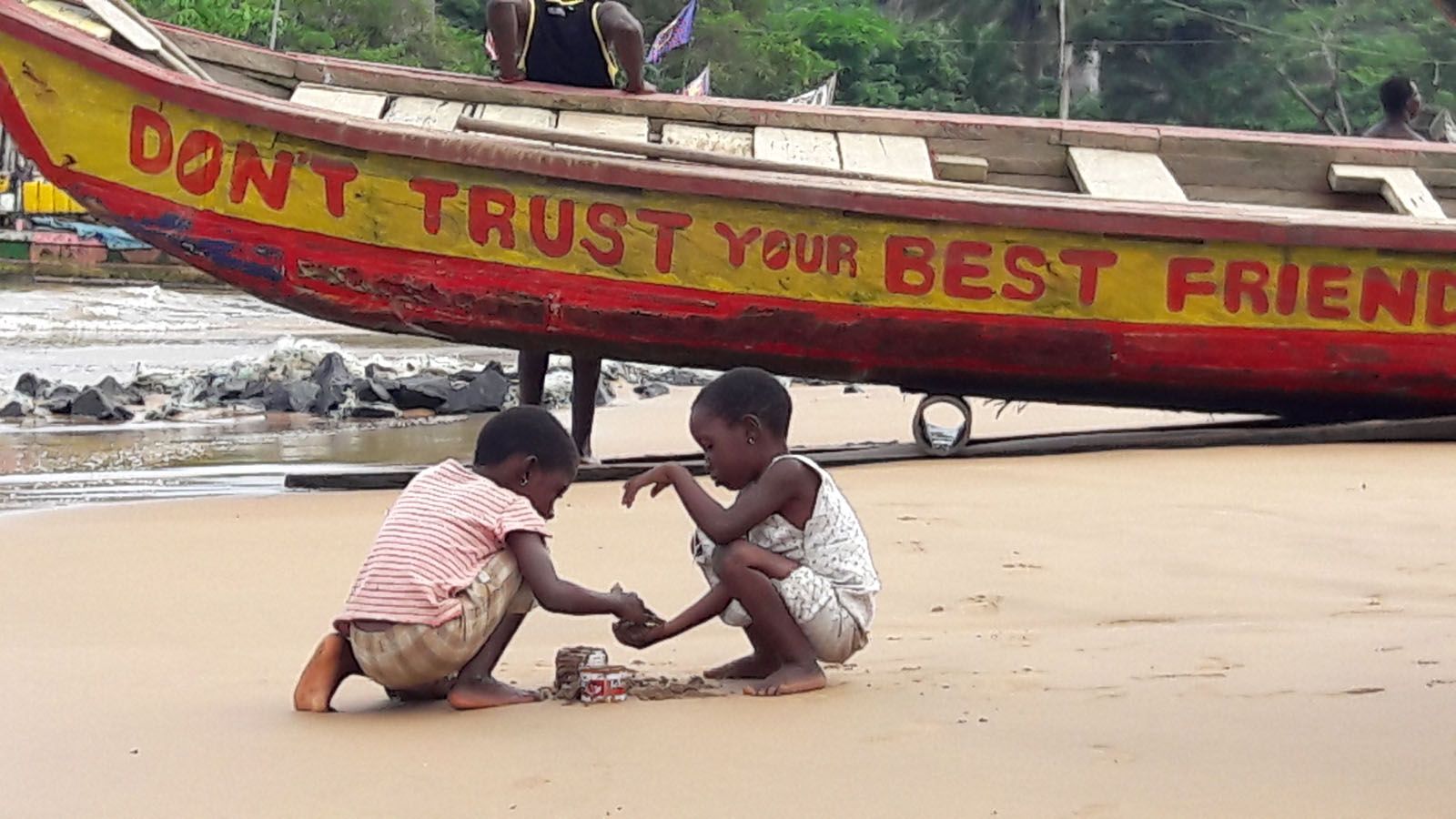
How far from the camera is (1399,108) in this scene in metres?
8.93

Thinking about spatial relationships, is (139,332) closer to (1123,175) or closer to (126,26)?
(126,26)

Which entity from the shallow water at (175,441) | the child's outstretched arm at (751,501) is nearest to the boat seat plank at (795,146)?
the shallow water at (175,441)

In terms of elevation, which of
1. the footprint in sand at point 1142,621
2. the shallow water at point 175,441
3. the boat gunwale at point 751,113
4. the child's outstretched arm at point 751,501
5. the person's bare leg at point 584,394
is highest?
the boat gunwale at point 751,113

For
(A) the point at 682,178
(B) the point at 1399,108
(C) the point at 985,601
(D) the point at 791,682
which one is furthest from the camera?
(B) the point at 1399,108

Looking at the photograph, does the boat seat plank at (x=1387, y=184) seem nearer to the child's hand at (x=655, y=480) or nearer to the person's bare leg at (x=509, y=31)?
the person's bare leg at (x=509, y=31)

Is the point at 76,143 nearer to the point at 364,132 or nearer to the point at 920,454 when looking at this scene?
the point at 364,132

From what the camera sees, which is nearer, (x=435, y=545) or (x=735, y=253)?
(x=435, y=545)

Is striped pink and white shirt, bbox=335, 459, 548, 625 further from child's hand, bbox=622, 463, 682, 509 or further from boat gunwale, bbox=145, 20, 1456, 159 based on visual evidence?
boat gunwale, bbox=145, 20, 1456, 159

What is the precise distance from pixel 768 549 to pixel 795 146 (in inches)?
173

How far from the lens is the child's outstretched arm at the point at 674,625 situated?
3377 mm

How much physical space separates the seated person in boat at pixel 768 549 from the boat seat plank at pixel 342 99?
4484 mm

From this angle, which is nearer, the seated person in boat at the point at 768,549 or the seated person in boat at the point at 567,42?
the seated person in boat at the point at 768,549

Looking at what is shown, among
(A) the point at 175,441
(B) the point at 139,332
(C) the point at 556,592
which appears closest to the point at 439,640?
(C) the point at 556,592

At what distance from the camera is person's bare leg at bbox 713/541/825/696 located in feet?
11.1
